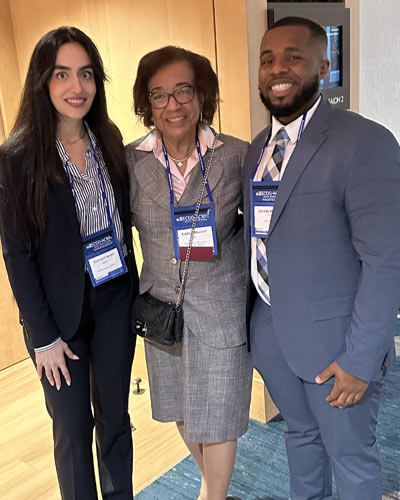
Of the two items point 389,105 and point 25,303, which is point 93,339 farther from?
point 389,105

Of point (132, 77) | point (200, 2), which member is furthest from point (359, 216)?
point (132, 77)

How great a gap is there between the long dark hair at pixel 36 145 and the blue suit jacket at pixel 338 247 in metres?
0.70

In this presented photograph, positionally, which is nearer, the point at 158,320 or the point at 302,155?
the point at 302,155

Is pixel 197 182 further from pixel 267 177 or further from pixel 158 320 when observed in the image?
pixel 158 320

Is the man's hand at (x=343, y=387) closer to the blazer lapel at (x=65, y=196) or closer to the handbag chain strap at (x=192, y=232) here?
the handbag chain strap at (x=192, y=232)

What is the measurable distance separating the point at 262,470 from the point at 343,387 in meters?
1.06

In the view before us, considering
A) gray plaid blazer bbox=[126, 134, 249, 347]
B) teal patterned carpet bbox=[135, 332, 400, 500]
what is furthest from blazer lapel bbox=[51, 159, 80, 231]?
teal patterned carpet bbox=[135, 332, 400, 500]

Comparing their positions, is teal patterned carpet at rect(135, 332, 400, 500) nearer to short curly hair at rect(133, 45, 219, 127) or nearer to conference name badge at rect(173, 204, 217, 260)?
conference name badge at rect(173, 204, 217, 260)

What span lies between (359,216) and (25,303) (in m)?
1.04

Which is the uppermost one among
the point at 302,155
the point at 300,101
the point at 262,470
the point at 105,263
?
the point at 300,101

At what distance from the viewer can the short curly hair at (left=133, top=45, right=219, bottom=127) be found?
5.85ft

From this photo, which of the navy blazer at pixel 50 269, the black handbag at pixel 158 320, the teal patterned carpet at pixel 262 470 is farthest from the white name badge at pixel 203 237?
the teal patterned carpet at pixel 262 470

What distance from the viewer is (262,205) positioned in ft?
5.36

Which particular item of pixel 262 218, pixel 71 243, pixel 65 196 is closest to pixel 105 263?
pixel 71 243
